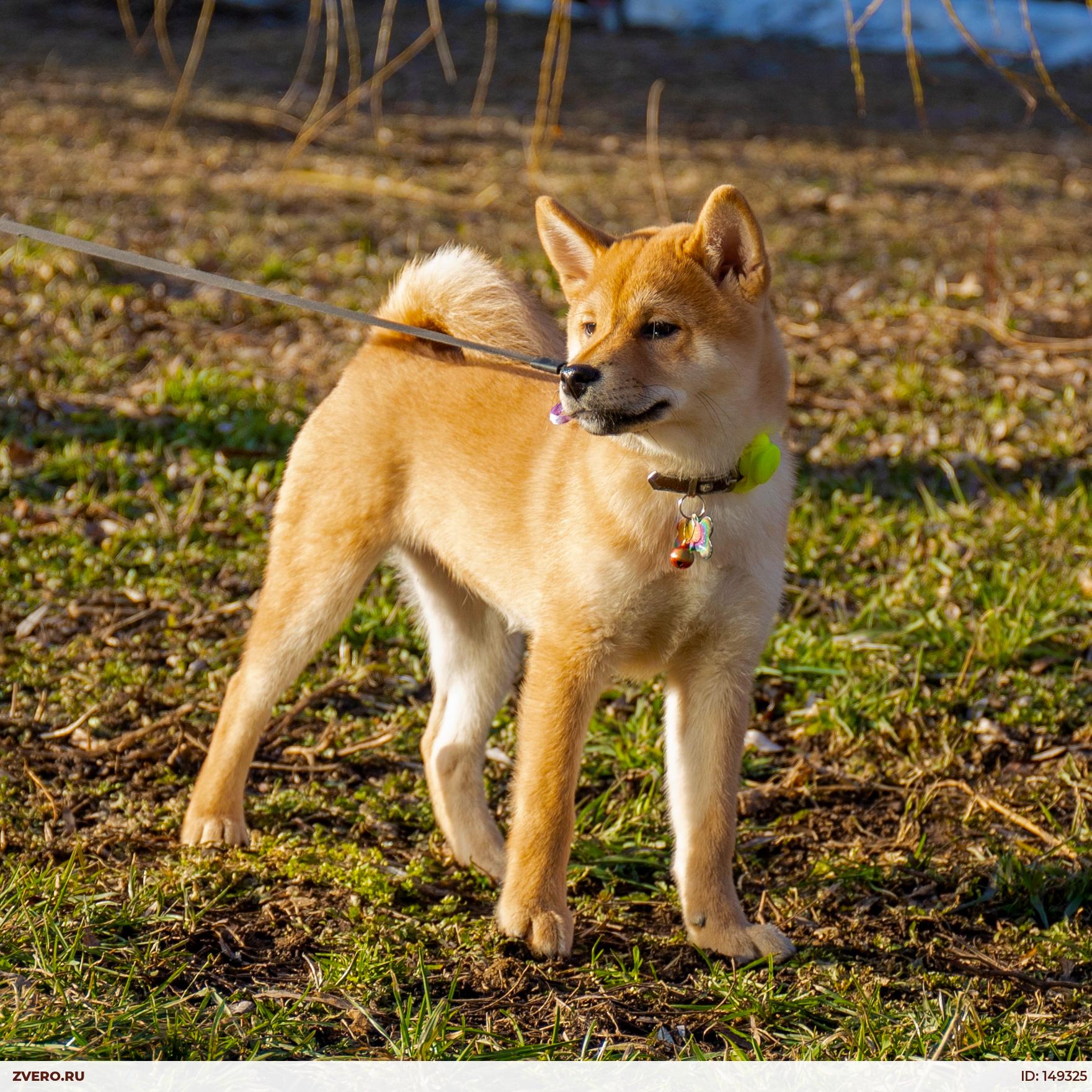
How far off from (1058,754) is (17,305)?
539 cm

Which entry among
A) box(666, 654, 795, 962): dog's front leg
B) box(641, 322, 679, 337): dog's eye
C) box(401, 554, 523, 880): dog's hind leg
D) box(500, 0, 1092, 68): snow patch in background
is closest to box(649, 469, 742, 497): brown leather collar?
box(641, 322, 679, 337): dog's eye

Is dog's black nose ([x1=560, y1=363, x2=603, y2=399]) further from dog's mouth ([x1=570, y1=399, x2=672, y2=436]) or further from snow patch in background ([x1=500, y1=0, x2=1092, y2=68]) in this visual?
snow patch in background ([x1=500, y1=0, x2=1092, y2=68])

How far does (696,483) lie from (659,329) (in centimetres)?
35

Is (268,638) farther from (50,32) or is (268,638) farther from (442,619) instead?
(50,32)

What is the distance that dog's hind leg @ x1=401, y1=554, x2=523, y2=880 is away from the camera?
349 centimetres

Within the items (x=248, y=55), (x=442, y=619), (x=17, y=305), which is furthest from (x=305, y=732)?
(x=248, y=55)

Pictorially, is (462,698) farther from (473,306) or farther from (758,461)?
(758,461)

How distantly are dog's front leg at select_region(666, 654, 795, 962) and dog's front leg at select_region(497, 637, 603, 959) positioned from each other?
10.4 inches

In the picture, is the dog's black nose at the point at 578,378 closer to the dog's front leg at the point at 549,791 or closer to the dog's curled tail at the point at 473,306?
the dog's front leg at the point at 549,791

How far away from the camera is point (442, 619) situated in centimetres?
377

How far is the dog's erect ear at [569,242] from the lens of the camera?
3.02 m

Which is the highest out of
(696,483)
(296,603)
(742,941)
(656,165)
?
(656,165)

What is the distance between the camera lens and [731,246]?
2846 millimetres
